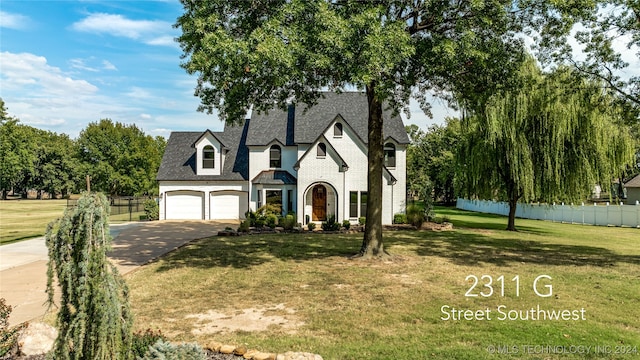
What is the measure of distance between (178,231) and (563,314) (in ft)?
63.9

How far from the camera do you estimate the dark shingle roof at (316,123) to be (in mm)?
28062

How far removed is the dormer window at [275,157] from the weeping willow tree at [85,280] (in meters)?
24.9

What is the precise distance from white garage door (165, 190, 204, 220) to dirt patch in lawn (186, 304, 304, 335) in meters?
22.9

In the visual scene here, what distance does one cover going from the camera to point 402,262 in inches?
516

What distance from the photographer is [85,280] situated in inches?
150

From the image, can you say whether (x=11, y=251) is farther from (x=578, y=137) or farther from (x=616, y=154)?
(x=616, y=154)

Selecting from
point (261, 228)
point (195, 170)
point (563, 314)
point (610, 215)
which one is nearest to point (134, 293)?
point (563, 314)

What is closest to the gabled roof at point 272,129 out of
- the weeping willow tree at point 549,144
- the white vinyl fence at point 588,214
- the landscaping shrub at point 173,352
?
the weeping willow tree at point 549,144

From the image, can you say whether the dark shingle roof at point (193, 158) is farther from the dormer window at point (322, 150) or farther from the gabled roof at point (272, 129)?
the dormer window at point (322, 150)

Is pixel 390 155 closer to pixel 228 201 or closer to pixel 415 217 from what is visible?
pixel 415 217

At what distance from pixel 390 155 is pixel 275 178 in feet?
26.7

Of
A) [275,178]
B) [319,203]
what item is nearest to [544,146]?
[319,203]

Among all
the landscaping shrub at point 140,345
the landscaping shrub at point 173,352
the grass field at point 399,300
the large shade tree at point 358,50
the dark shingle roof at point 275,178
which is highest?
the large shade tree at point 358,50

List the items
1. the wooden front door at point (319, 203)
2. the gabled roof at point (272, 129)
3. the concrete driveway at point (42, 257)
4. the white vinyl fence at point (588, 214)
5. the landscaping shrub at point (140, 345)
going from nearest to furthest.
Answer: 1. the landscaping shrub at point (140, 345)
2. the concrete driveway at point (42, 257)
3. the wooden front door at point (319, 203)
4. the white vinyl fence at point (588, 214)
5. the gabled roof at point (272, 129)
